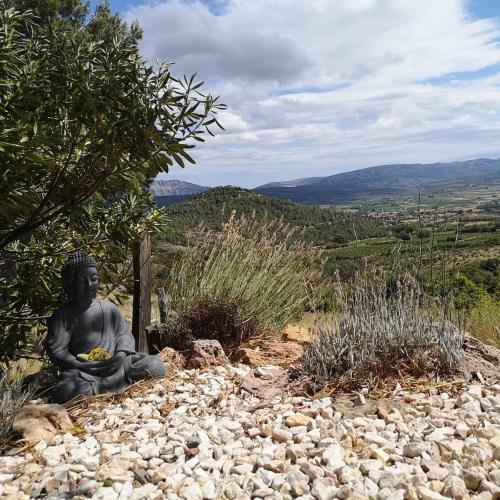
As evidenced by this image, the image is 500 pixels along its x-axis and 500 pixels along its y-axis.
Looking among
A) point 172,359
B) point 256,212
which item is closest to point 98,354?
point 172,359

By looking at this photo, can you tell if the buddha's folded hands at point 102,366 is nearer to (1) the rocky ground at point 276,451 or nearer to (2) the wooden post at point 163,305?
(1) the rocky ground at point 276,451

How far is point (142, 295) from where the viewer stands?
221 inches

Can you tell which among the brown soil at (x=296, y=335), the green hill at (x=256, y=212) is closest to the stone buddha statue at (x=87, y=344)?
the brown soil at (x=296, y=335)

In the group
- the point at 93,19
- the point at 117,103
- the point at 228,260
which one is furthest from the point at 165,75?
the point at 93,19

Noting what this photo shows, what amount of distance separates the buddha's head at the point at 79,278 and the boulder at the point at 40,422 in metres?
0.96

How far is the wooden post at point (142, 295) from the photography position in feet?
18.1

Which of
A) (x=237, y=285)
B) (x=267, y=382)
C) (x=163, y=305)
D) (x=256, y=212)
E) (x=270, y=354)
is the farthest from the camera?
(x=256, y=212)

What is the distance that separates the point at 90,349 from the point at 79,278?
60 cm

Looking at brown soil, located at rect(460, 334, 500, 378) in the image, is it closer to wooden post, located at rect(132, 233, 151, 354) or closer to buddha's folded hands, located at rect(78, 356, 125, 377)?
buddha's folded hands, located at rect(78, 356, 125, 377)

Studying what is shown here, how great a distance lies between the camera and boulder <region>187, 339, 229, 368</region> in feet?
14.0

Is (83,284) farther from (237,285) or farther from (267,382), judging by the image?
(237,285)

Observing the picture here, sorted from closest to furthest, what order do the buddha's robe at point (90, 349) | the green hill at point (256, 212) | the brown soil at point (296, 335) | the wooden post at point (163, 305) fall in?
the buddha's robe at point (90, 349), the brown soil at point (296, 335), the wooden post at point (163, 305), the green hill at point (256, 212)

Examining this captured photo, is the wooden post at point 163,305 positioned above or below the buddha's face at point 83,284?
below

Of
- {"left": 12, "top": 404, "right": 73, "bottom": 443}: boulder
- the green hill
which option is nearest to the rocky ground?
{"left": 12, "top": 404, "right": 73, "bottom": 443}: boulder
